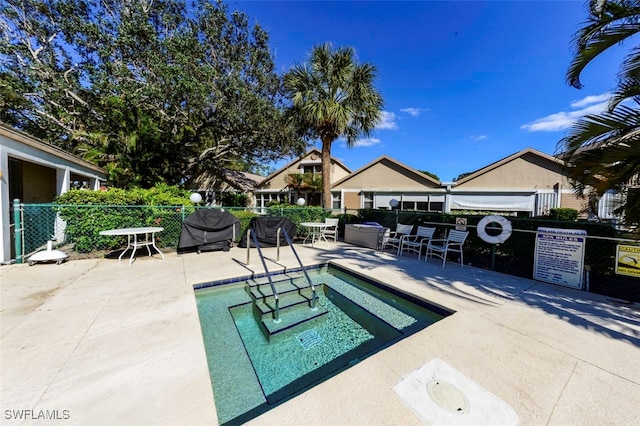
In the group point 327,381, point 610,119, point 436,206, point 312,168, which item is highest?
point 312,168

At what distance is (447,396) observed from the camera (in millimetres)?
1846

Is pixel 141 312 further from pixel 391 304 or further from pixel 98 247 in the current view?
pixel 98 247

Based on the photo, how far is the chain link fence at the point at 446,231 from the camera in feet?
14.5

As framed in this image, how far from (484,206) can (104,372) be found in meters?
15.5

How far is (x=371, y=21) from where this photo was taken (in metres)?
9.55

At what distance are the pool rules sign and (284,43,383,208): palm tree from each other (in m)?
7.69

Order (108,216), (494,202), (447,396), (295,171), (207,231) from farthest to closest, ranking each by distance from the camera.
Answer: (295,171), (494,202), (207,231), (108,216), (447,396)

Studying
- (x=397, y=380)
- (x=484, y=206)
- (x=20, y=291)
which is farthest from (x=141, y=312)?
(x=484, y=206)

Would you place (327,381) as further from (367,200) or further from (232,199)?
(232,199)

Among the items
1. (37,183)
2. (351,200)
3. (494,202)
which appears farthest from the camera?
(351,200)

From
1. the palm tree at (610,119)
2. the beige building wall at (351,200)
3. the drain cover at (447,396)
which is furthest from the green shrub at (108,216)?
the beige building wall at (351,200)

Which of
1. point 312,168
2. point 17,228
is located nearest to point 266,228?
point 17,228

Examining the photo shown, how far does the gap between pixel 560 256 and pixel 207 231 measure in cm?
851

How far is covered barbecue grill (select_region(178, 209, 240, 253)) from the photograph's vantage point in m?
6.80
